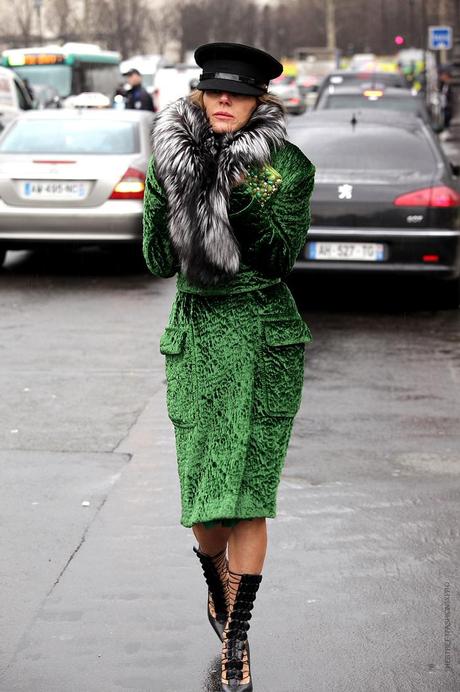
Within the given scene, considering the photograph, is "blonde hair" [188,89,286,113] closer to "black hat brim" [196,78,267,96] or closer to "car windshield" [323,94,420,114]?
"black hat brim" [196,78,267,96]

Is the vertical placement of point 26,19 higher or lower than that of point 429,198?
lower

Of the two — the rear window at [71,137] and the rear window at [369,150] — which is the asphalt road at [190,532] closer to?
the rear window at [369,150]

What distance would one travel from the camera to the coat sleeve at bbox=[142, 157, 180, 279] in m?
3.62

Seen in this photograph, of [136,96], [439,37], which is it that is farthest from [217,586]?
[439,37]

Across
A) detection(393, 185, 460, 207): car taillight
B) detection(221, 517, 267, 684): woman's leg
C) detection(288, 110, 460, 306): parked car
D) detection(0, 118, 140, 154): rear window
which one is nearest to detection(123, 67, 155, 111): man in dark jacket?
detection(0, 118, 140, 154): rear window

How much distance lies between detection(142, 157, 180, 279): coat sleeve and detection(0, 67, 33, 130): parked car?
76.4 ft

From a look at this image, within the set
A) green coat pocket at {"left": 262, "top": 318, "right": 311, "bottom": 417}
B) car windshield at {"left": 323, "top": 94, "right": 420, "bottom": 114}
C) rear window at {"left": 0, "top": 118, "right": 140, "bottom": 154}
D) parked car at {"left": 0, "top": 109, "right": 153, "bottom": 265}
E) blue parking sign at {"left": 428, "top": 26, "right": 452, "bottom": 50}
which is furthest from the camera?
blue parking sign at {"left": 428, "top": 26, "right": 452, "bottom": 50}

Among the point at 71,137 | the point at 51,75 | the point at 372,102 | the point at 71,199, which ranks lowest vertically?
the point at 51,75

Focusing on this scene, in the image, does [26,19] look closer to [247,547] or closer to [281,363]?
[281,363]

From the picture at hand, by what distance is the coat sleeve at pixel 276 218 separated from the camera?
351cm

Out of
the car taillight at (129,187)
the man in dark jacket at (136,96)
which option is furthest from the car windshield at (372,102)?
the car taillight at (129,187)

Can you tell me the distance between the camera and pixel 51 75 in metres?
36.8

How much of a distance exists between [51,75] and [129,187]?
86.3ft

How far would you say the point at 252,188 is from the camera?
138 inches
